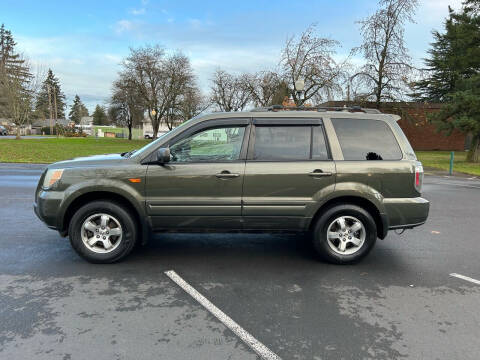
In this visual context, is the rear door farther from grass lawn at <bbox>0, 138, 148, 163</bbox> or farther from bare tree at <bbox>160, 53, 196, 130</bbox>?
bare tree at <bbox>160, 53, 196, 130</bbox>

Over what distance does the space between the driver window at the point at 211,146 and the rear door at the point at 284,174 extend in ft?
0.65

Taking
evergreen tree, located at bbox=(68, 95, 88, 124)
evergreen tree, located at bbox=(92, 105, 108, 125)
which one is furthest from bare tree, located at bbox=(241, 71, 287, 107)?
evergreen tree, located at bbox=(68, 95, 88, 124)

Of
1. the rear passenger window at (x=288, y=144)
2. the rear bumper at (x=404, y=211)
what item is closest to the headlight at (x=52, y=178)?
the rear passenger window at (x=288, y=144)

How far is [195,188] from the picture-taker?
4121 mm

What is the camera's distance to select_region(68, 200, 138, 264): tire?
4156 millimetres

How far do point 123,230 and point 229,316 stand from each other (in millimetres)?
1880

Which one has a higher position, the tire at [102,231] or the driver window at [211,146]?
the driver window at [211,146]

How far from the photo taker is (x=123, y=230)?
4223 mm

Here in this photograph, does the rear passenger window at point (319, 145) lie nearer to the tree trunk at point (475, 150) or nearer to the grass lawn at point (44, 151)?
the grass lawn at point (44, 151)

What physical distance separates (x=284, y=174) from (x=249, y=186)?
0.45 m

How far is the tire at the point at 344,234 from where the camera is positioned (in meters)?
4.25

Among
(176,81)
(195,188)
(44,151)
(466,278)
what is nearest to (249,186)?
(195,188)

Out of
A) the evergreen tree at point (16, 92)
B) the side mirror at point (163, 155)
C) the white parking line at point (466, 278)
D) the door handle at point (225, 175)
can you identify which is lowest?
the white parking line at point (466, 278)

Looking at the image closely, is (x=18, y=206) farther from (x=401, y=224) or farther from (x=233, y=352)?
(x=401, y=224)
